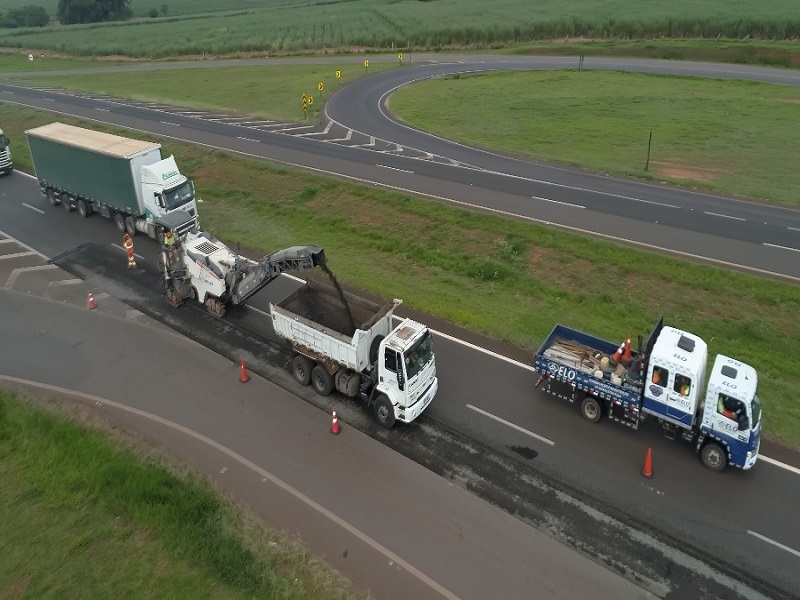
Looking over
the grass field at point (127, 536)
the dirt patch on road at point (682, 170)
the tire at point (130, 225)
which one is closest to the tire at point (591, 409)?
the grass field at point (127, 536)

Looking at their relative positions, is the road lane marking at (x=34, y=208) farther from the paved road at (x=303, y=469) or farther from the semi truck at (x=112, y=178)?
the paved road at (x=303, y=469)

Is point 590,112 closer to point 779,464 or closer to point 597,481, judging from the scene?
point 779,464

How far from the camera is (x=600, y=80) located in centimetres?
5981

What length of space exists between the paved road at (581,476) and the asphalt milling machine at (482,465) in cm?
3

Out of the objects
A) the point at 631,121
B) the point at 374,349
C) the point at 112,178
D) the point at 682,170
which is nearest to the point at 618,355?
the point at 374,349

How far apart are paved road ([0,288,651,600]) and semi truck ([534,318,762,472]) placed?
4.86m

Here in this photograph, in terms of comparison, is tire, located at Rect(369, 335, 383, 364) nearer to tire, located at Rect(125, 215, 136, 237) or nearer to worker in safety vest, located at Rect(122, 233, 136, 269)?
worker in safety vest, located at Rect(122, 233, 136, 269)

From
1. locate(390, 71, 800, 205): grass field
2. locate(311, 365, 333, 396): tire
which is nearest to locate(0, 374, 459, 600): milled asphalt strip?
locate(311, 365, 333, 396): tire

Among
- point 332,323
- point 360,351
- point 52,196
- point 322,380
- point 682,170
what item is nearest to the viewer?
point 360,351

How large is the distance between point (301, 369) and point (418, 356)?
454 centimetres

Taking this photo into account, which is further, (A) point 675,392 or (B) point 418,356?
(B) point 418,356

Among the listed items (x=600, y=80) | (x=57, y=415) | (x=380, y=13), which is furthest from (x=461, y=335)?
(x=380, y=13)

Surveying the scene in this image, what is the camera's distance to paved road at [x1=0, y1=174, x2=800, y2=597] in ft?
43.3

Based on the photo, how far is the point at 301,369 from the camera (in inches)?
746
